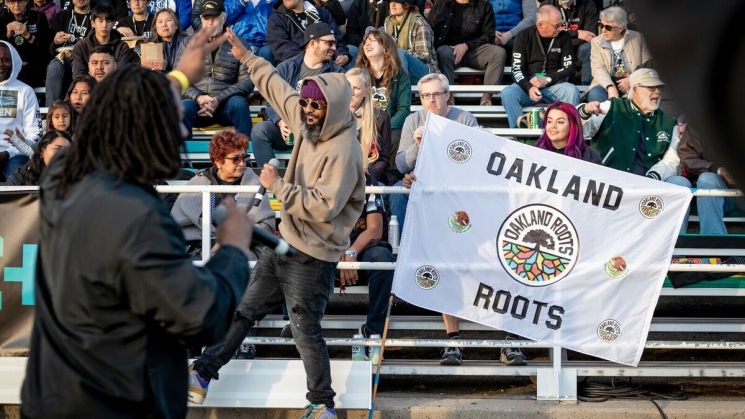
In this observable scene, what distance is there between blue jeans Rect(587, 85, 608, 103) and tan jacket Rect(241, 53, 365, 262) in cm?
437

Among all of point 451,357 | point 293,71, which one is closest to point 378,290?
point 451,357

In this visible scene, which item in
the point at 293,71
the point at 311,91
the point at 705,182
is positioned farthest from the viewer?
the point at 293,71

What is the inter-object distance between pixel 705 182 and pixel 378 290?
3.00m

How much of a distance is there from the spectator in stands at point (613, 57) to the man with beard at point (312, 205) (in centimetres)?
448

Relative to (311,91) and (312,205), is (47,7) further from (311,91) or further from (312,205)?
(312,205)

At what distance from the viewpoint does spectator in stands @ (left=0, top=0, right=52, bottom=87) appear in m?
11.0

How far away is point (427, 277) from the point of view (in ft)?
21.1

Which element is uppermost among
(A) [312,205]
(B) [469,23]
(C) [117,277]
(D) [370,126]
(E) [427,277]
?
(B) [469,23]

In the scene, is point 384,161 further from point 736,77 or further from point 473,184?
point 736,77

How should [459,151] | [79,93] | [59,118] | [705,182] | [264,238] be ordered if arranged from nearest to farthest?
[264,238], [459,151], [705,182], [59,118], [79,93]

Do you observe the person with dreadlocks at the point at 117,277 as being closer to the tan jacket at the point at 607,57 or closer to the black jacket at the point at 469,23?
the tan jacket at the point at 607,57

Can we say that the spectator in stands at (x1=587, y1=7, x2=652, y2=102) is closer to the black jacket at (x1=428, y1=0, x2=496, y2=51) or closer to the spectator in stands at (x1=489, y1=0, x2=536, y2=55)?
the black jacket at (x1=428, y1=0, x2=496, y2=51)

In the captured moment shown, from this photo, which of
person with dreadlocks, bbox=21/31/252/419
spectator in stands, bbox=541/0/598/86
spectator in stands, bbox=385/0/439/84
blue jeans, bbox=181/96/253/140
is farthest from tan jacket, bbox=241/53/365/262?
spectator in stands, bbox=541/0/598/86

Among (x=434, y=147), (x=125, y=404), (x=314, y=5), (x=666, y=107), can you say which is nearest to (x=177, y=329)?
(x=125, y=404)
